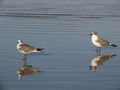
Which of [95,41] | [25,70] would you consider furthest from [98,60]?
[25,70]

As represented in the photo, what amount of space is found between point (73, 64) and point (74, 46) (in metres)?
3.57

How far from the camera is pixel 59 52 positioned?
682 inches

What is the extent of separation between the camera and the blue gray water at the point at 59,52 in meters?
12.5

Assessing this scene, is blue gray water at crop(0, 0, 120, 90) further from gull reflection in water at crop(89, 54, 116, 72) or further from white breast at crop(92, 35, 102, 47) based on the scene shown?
white breast at crop(92, 35, 102, 47)

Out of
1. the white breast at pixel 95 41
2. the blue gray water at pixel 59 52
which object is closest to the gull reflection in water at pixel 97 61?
the blue gray water at pixel 59 52

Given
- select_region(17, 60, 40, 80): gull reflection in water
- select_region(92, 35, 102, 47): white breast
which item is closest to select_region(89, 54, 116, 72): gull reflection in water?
select_region(92, 35, 102, 47): white breast

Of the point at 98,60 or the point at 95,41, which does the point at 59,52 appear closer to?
the point at 95,41

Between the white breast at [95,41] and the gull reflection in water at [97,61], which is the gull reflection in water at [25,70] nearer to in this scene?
the gull reflection in water at [97,61]

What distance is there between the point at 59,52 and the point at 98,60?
173 centimetres

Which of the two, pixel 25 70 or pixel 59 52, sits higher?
pixel 59 52

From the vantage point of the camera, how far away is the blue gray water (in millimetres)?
12531

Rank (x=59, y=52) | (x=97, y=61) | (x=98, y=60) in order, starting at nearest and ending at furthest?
1. (x=97, y=61)
2. (x=98, y=60)
3. (x=59, y=52)

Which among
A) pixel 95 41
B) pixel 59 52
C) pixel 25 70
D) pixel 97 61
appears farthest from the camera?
pixel 95 41

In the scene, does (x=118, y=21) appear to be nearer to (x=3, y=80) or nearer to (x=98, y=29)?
(x=98, y=29)
